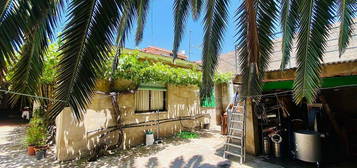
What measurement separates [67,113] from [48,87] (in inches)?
74.7

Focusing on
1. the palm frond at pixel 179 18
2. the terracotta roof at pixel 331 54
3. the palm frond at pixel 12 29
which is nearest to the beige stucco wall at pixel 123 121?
the terracotta roof at pixel 331 54

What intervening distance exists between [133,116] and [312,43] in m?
6.64

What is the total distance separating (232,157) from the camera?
6.09 metres

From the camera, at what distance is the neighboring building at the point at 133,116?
601 cm

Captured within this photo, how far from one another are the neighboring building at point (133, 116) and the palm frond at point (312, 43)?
5.13m

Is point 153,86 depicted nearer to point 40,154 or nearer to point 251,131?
point 251,131

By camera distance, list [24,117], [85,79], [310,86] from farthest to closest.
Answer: [24,117]
[310,86]
[85,79]

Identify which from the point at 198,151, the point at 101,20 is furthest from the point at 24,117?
the point at 101,20

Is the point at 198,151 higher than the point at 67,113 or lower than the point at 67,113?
lower

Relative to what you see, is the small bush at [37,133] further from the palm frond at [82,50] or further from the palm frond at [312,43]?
the palm frond at [312,43]

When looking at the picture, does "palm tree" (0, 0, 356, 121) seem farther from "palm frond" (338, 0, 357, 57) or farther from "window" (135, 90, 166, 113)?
"window" (135, 90, 166, 113)

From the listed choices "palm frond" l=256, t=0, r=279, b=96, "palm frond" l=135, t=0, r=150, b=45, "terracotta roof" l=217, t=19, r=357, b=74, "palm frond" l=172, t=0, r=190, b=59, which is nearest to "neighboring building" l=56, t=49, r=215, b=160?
"palm frond" l=135, t=0, r=150, b=45

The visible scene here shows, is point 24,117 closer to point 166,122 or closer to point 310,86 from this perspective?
point 166,122

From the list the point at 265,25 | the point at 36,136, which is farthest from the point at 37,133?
the point at 265,25
